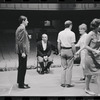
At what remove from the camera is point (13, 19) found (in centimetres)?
447

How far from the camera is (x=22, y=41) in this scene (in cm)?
420

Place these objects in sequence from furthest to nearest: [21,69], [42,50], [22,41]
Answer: [42,50]
[21,69]
[22,41]

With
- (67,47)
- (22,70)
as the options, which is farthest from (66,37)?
(22,70)

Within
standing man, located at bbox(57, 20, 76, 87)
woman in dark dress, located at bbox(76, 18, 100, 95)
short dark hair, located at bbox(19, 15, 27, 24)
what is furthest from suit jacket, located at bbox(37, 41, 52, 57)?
woman in dark dress, located at bbox(76, 18, 100, 95)

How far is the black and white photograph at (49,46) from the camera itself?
4.38 m

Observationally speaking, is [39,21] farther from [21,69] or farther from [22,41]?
[21,69]

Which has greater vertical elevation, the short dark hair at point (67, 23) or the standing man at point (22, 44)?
the short dark hair at point (67, 23)

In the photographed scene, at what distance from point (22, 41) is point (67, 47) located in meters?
0.80

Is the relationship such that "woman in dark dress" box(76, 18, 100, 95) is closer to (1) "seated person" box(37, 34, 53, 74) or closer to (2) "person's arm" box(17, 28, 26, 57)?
(1) "seated person" box(37, 34, 53, 74)

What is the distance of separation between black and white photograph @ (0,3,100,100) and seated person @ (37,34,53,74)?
22 millimetres

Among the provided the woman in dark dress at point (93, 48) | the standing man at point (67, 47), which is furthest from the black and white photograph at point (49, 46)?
the woman in dark dress at point (93, 48)

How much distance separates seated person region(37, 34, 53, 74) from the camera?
15.3 feet

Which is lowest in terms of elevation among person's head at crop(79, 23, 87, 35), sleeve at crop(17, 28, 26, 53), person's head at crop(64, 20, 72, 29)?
sleeve at crop(17, 28, 26, 53)

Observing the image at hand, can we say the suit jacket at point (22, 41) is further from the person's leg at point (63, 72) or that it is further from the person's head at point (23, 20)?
the person's leg at point (63, 72)
